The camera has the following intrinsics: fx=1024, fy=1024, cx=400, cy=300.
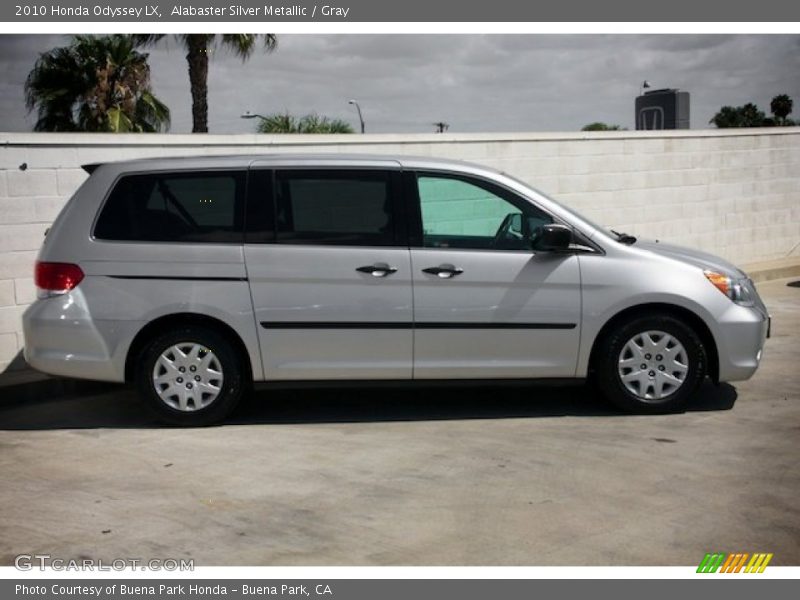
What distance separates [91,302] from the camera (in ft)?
21.9

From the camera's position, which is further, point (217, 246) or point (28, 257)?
point (28, 257)

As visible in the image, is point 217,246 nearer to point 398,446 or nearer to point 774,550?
point 398,446

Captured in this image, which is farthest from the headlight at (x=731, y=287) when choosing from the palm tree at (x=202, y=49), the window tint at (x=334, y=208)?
the palm tree at (x=202, y=49)

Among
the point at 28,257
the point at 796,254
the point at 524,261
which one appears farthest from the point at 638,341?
the point at 796,254

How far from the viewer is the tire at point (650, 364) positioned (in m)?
6.79

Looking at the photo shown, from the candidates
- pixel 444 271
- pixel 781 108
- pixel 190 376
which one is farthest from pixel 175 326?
pixel 781 108

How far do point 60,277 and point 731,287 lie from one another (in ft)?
14.6

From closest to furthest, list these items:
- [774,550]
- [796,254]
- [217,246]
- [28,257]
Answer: [774,550] → [217,246] → [28,257] → [796,254]

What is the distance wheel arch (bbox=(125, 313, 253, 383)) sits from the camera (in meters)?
6.71

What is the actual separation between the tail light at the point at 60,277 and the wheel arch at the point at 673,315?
11.3 ft

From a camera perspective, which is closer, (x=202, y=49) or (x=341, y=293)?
(x=341, y=293)

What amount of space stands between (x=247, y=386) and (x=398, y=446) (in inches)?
48.4

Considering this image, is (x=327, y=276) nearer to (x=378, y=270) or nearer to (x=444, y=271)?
(x=378, y=270)

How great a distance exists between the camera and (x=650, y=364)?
22.4ft
